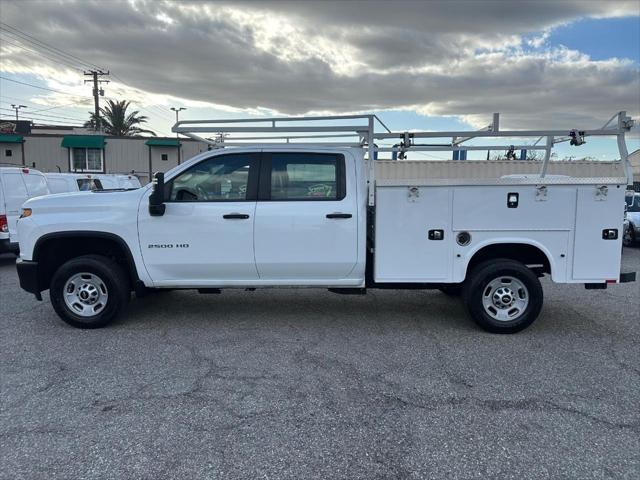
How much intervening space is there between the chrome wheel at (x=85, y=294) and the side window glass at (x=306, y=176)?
2224 millimetres

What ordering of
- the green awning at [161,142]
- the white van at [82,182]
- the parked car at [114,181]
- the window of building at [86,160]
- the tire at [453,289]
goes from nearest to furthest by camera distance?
the tire at [453,289], the white van at [82,182], the parked car at [114,181], the green awning at [161,142], the window of building at [86,160]

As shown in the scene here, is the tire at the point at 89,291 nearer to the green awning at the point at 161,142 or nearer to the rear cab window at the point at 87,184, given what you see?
the rear cab window at the point at 87,184

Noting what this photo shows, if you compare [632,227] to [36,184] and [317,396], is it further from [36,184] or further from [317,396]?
[36,184]

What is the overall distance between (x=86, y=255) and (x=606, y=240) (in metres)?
5.75

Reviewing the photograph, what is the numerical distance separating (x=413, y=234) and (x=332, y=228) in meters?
0.88

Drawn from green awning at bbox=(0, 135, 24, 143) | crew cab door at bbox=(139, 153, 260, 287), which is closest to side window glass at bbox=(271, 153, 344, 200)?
crew cab door at bbox=(139, 153, 260, 287)

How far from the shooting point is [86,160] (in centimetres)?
3525

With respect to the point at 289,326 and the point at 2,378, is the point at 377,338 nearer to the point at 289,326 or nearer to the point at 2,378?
the point at 289,326

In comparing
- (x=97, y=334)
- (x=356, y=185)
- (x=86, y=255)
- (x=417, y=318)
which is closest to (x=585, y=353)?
(x=417, y=318)

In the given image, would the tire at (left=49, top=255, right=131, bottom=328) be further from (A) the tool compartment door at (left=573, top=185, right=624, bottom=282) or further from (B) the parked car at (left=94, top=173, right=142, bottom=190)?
(B) the parked car at (left=94, top=173, right=142, bottom=190)

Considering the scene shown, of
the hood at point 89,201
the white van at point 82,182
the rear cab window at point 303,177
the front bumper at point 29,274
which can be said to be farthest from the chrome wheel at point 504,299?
the white van at point 82,182

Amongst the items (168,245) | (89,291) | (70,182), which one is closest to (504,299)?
(168,245)

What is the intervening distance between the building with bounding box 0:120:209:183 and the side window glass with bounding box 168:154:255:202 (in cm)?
3018

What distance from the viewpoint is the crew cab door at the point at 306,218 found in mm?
5211
